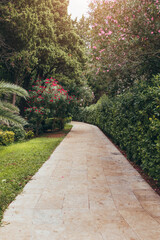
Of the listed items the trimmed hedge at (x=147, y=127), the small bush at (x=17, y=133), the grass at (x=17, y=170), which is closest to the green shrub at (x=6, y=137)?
the small bush at (x=17, y=133)

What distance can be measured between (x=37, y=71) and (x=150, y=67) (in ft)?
33.8

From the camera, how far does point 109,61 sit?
850 cm

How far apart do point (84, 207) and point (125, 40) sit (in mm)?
6045

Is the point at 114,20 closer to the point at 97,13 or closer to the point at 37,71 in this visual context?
the point at 97,13

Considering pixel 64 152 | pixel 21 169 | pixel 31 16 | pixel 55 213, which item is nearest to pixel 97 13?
pixel 31 16

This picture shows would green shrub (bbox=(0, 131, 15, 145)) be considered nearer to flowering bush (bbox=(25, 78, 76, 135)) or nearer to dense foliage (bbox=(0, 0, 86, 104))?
flowering bush (bbox=(25, 78, 76, 135))

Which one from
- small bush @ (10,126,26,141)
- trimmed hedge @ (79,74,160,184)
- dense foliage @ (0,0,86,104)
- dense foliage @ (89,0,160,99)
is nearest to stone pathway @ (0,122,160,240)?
trimmed hedge @ (79,74,160,184)

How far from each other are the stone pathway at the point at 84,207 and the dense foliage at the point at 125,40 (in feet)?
13.2

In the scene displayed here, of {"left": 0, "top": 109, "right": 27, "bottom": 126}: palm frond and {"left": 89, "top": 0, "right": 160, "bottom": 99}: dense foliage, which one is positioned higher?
{"left": 89, "top": 0, "right": 160, "bottom": 99}: dense foliage

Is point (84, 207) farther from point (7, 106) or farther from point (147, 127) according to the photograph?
point (7, 106)

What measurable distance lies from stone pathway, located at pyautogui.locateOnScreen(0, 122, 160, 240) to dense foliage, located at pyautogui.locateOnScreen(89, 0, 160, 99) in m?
4.02

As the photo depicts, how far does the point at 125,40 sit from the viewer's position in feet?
25.4

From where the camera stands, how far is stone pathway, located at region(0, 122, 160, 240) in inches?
117

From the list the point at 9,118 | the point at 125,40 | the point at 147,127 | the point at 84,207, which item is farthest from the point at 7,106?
the point at 125,40
